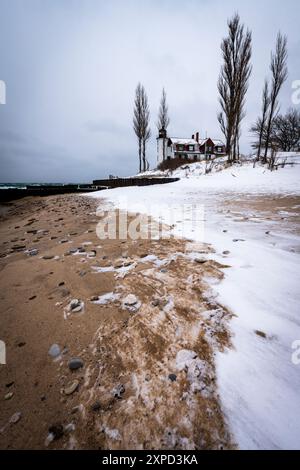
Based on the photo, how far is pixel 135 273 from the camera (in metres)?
1.99

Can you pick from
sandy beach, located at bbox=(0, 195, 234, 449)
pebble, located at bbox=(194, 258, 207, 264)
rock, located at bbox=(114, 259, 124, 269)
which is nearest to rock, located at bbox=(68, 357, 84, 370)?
sandy beach, located at bbox=(0, 195, 234, 449)

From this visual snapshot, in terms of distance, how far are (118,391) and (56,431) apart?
0.91ft

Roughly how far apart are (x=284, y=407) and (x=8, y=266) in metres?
2.75

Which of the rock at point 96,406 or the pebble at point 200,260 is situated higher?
the pebble at point 200,260

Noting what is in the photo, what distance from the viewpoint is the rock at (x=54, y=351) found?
1199 mm

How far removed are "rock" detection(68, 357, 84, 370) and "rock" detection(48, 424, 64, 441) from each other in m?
0.26

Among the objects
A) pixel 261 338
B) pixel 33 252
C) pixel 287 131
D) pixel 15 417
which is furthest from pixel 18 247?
pixel 287 131

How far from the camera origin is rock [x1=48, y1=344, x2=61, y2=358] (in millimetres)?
1199

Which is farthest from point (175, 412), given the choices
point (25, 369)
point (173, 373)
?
point (25, 369)

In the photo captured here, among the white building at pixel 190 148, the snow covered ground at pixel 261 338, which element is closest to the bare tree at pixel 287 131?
the white building at pixel 190 148

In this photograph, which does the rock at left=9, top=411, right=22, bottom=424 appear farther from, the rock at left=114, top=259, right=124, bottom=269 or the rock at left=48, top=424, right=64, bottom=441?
the rock at left=114, top=259, right=124, bottom=269

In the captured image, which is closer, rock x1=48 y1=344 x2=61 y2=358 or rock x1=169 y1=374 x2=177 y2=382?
rock x1=169 y1=374 x2=177 y2=382

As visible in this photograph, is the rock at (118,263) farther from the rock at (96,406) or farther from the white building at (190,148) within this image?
the white building at (190,148)
